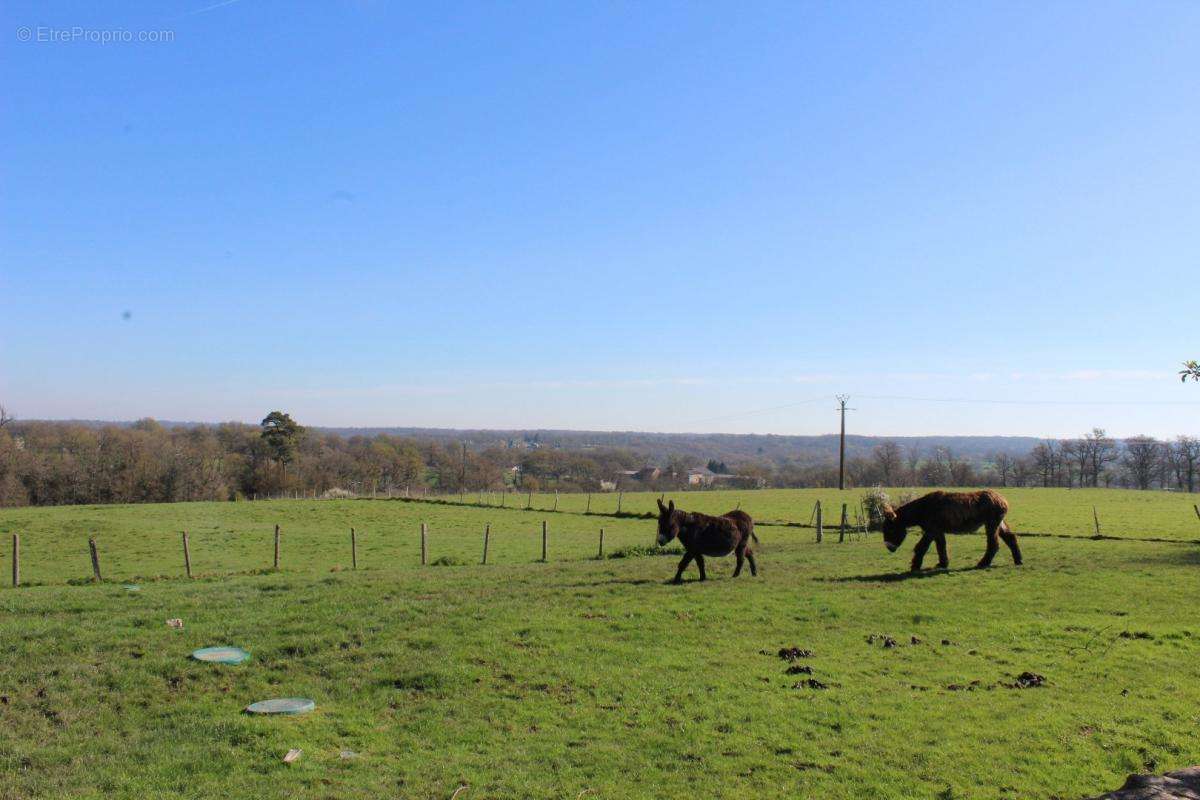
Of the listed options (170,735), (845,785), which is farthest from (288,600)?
(845,785)

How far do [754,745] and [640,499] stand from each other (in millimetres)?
67955

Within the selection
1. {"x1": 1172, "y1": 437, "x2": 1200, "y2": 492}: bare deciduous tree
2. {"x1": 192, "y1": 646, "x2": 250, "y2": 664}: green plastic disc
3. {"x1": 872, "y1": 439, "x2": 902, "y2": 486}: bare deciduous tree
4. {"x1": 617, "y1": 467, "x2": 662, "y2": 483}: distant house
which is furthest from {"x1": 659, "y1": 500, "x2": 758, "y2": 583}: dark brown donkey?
{"x1": 1172, "y1": 437, "x2": 1200, "y2": 492}: bare deciduous tree

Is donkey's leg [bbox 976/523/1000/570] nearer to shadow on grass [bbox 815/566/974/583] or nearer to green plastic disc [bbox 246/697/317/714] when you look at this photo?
shadow on grass [bbox 815/566/974/583]

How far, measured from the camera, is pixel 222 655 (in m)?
12.7

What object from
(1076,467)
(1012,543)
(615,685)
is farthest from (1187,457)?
(615,685)

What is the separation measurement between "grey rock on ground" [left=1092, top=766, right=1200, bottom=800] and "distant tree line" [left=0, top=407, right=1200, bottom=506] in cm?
8773

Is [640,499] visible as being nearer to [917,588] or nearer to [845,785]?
[917,588]

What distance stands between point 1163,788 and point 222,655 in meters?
12.7

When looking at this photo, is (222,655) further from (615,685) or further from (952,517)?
(952,517)

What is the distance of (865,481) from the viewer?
398ft

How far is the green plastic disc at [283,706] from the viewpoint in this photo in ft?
34.0

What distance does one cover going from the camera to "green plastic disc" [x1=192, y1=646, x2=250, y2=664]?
40.8 feet

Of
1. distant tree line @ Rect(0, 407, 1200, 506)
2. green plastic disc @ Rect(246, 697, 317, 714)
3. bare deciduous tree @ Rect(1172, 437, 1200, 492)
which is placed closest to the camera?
green plastic disc @ Rect(246, 697, 317, 714)

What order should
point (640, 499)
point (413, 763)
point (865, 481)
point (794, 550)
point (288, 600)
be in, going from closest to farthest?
point (413, 763)
point (288, 600)
point (794, 550)
point (640, 499)
point (865, 481)
